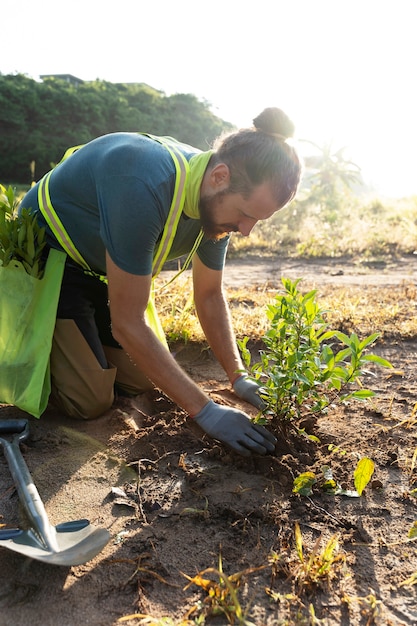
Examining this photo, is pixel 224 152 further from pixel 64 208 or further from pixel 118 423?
pixel 118 423

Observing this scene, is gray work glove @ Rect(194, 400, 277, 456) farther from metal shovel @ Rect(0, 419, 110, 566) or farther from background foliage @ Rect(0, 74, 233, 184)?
background foliage @ Rect(0, 74, 233, 184)

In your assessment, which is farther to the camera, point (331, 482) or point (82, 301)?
point (82, 301)

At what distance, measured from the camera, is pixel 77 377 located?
A: 2549 millimetres

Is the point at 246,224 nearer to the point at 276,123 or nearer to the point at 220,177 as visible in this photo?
the point at 220,177

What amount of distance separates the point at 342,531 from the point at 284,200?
→ 1.20 m

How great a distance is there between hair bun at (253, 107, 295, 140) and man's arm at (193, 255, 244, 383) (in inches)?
30.7

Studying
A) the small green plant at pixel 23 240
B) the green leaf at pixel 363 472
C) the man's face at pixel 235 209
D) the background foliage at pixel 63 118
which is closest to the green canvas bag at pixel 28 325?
the small green plant at pixel 23 240

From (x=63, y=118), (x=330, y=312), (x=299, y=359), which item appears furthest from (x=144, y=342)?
(x=63, y=118)

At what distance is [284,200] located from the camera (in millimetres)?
2016

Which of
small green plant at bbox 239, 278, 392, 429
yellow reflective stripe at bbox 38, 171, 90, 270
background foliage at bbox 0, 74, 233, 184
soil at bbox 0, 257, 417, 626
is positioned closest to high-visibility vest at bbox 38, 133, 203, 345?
yellow reflective stripe at bbox 38, 171, 90, 270

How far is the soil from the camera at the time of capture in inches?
56.1

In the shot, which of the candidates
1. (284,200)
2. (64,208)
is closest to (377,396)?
(284,200)

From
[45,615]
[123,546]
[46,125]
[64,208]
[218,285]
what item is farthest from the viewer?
[46,125]

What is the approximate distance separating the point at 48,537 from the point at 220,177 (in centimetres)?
137
